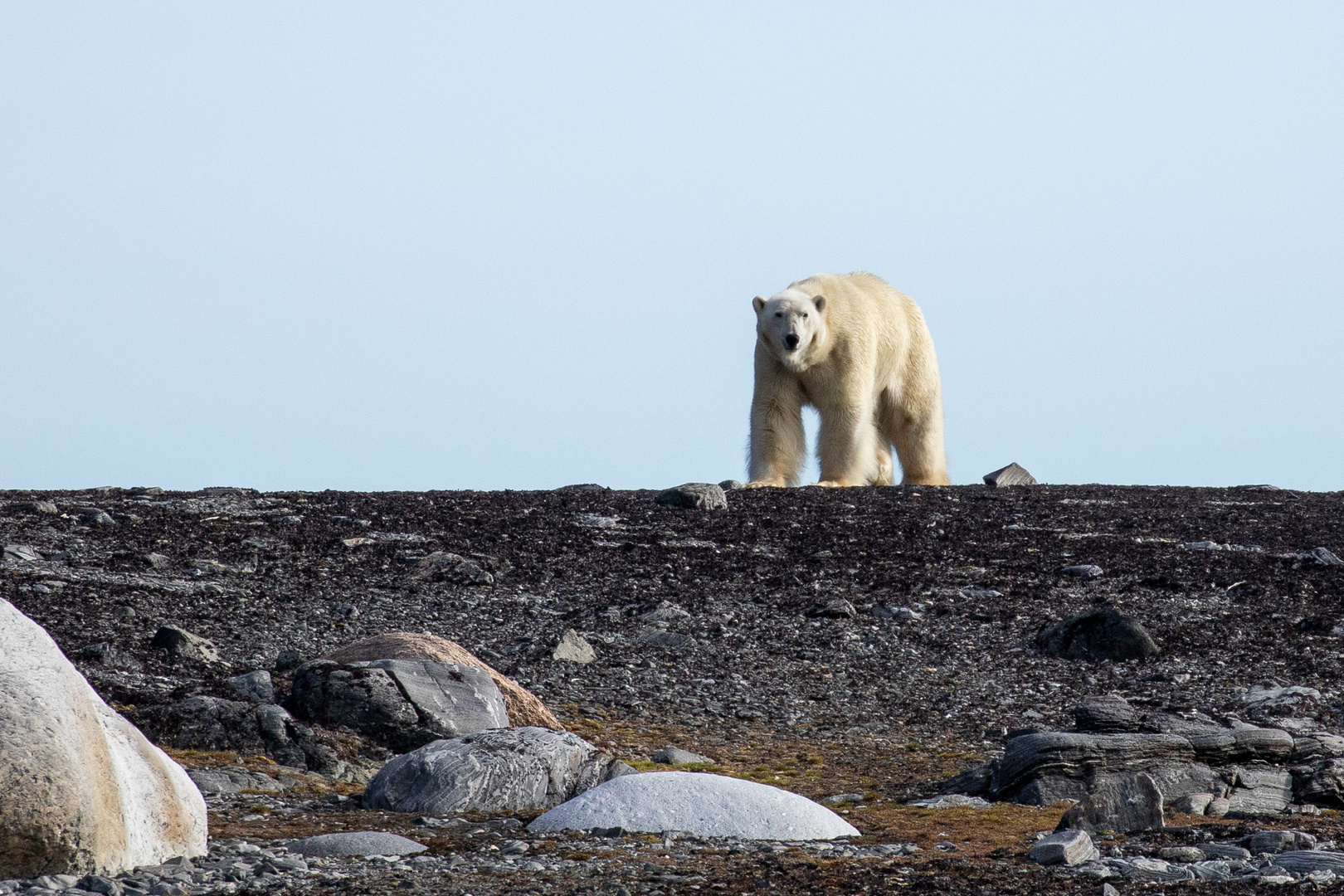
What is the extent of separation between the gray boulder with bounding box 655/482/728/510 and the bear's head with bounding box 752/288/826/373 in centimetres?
217

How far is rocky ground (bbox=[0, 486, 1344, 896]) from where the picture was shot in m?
5.31

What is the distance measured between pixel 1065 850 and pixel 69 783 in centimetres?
347

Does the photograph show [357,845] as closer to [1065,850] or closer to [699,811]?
[699,811]

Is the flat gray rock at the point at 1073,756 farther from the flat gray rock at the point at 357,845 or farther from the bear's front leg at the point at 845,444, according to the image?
the bear's front leg at the point at 845,444

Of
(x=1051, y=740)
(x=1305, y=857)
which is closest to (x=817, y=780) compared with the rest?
(x=1051, y=740)

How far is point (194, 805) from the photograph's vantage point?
16.9ft

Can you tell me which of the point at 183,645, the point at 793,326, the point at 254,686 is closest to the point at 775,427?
the point at 793,326

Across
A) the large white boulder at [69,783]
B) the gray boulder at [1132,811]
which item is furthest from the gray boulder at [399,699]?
the gray boulder at [1132,811]

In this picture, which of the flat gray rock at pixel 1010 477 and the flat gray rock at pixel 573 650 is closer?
the flat gray rock at pixel 573 650

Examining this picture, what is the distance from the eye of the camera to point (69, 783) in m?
4.64

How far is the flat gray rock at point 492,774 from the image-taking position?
20.2ft

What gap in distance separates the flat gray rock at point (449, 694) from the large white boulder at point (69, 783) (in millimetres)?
2526

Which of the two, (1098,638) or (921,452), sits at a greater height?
(921,452)

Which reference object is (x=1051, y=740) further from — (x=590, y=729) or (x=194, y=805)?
(x=194, y=805)
